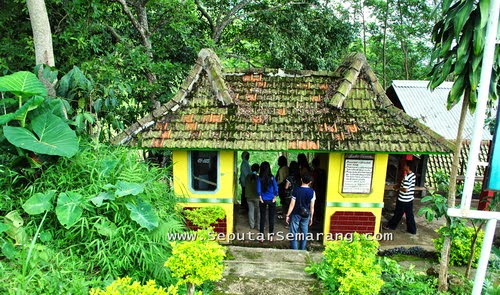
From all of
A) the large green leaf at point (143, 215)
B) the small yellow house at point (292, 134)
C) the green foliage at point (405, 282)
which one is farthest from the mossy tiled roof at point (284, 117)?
the green foliage at point (405, 282)

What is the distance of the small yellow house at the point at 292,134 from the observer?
22.7 feet

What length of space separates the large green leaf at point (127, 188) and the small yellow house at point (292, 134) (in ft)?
6.46

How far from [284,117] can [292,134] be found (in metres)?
0.54

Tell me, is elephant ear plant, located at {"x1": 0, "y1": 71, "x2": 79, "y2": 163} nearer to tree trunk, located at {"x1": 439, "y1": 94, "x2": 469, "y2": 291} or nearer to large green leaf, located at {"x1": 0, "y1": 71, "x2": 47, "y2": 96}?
large green leaf, located at {"x1": 0, "y1": 71, "x2": 47, "y2": 96}

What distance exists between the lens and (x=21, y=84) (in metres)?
4.96

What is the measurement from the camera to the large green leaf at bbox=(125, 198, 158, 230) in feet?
15.5

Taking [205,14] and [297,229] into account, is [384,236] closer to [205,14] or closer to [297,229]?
[297,229]

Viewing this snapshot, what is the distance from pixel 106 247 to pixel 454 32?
552cm

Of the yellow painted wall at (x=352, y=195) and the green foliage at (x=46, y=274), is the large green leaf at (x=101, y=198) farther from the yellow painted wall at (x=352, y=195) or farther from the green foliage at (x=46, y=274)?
the yellow painted wall at (x=352, y=195)

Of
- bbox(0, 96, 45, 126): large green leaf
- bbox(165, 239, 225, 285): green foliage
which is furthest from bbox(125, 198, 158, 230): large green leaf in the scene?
bbox(0, 96, 45, 126): large green leaf

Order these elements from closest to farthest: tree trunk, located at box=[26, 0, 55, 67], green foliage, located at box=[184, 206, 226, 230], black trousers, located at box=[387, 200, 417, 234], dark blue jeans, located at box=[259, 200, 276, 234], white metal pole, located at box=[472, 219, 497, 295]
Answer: white metal pole, located at box=[472, 219, 497, 295]
tree trunk, located at box=[26, 0, 55, 67]
green foliage, located at box=[184, 206, 226, 230]
dark blue jeans, located at box=[259, 200, 276, 234]
black trousers, located at box=[387, 200, 417, 234]

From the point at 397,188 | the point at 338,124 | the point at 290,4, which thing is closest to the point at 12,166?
the point at 338,124

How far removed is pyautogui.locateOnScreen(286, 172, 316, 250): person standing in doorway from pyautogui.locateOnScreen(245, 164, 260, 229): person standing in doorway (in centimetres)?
110

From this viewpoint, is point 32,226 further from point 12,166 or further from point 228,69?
point 228,69
